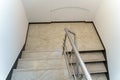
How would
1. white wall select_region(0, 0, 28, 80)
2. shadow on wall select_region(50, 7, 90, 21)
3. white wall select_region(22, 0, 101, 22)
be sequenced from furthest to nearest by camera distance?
shadow on wall select_region(50, 7, 90, 21)
white wall select_region(22, 0, 101, 22)
white wall select_region(0, 0, 28, 80)

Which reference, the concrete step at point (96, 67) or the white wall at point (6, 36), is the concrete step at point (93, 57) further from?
the white wall at point (6, 36)

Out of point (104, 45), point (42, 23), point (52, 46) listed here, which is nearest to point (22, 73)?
point (52, 46)

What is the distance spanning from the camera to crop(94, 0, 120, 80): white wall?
372 centimetres

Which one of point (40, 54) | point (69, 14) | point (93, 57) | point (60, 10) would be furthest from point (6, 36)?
point (69, 14)

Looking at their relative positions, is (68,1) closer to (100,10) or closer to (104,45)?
(100,10)

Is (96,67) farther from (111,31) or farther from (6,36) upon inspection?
(6,36)

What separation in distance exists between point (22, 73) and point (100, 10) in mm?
2932

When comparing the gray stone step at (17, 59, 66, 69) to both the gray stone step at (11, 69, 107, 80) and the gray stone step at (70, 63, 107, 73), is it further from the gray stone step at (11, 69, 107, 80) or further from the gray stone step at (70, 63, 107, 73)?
the gray stone step at (70, 63, 107, 73)

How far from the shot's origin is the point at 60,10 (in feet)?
16.8

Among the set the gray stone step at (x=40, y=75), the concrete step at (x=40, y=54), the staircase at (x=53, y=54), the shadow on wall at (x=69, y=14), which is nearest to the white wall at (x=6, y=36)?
the gray stone step at (x=40, y=75)

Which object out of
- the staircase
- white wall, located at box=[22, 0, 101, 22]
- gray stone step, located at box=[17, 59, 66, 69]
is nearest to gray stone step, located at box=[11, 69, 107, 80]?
the staircase

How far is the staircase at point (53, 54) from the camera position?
3062 millimetres

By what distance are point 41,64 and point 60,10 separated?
2.18 m

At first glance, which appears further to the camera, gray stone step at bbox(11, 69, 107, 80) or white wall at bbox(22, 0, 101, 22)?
white wall at bbox(22, 0, 101, 22)
